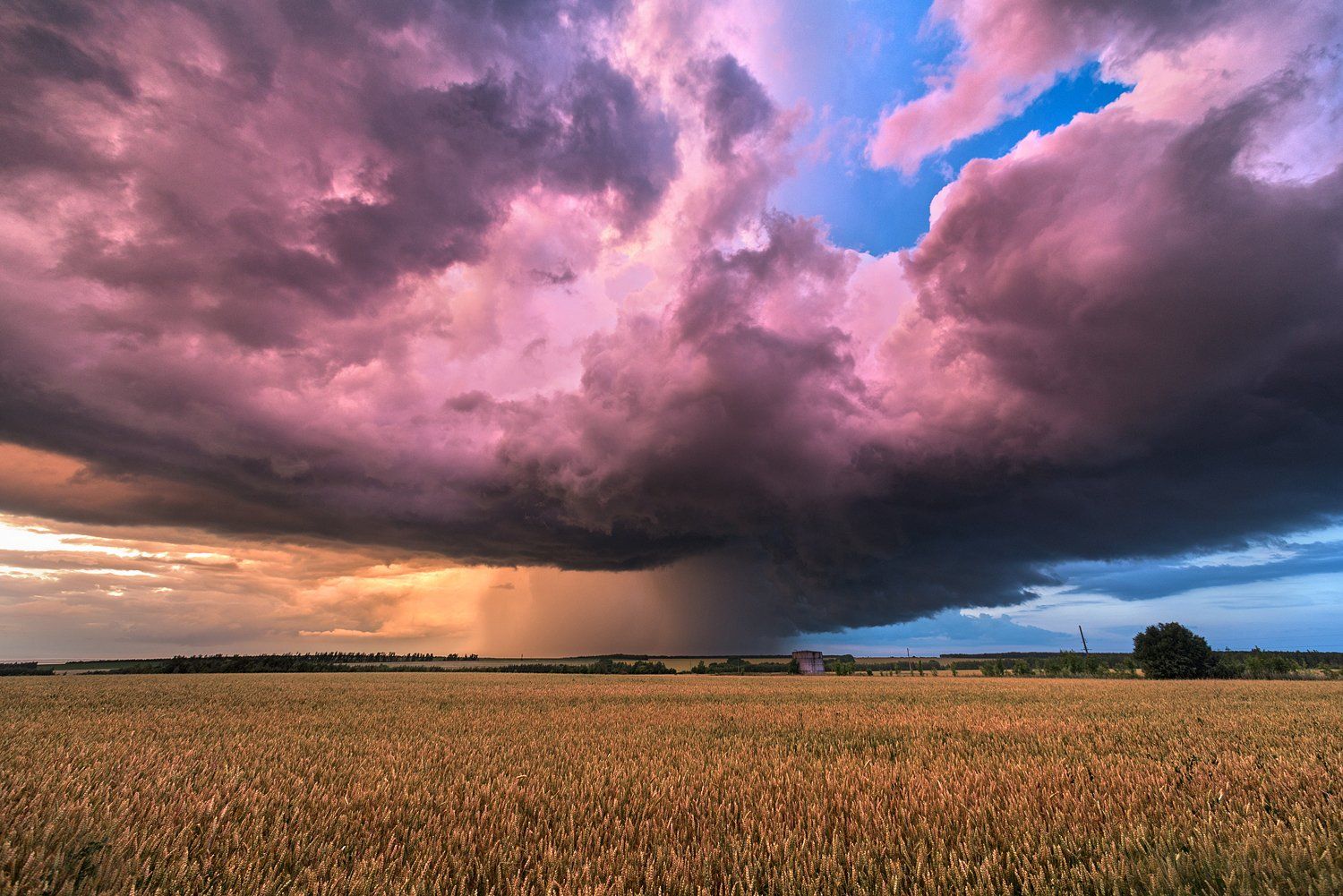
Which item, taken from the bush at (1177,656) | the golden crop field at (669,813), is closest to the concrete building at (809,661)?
the bush at (1177,656)

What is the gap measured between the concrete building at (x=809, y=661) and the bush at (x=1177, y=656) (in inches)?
2099

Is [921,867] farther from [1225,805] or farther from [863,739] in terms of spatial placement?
[863,739]

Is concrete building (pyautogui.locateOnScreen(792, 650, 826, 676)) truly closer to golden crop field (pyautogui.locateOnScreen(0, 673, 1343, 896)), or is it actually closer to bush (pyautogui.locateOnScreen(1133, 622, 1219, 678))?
bush (pyautogui.locateOnScreen(1133, 622, 1219, 678))

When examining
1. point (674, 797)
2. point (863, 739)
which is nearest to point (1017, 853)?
point (674, 797)

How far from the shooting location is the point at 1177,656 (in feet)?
251

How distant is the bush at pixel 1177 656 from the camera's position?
2990 inches

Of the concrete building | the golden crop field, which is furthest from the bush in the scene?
the golden crop field

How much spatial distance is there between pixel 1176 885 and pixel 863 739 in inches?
386

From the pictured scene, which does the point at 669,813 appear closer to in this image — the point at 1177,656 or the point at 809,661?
the point at 1177,656

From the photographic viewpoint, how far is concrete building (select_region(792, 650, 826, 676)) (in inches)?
4582

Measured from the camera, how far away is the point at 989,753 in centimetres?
1088

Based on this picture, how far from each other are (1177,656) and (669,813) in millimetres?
99960

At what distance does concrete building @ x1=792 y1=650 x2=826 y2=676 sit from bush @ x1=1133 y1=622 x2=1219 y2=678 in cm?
5331

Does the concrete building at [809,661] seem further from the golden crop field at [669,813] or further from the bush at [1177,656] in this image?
the golden crop field at [669,813]
